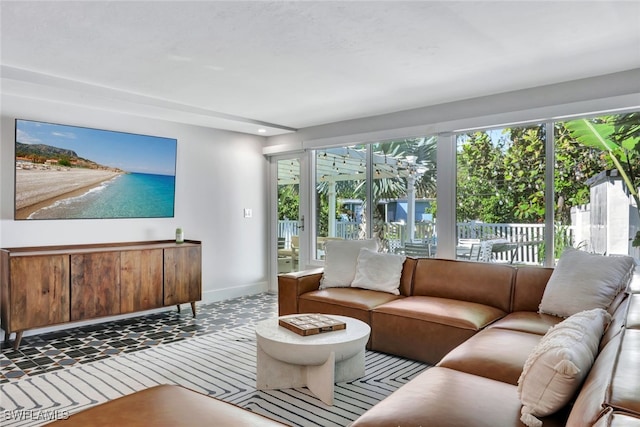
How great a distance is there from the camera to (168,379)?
9.82 feet

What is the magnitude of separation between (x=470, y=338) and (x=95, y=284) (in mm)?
3350

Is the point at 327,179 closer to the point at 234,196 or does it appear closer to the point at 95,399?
the point at 234,196

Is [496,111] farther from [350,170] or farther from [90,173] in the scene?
[90,173]

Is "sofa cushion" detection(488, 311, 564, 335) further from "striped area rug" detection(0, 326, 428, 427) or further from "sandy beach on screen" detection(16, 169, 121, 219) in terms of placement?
"sandy beach on screen" detection(16, 169, 121, 219)

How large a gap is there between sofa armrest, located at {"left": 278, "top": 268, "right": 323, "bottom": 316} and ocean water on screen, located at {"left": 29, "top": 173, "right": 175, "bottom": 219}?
180cm

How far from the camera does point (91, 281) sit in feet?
13.1

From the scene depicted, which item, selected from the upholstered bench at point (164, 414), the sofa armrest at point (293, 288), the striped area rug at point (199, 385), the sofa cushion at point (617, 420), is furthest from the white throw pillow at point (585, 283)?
the upholstered bench at point (164, 414)

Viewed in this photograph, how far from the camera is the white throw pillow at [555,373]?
54.7 inches

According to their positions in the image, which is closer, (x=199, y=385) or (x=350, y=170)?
(x=199, y=385)

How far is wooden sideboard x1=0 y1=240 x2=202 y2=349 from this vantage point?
3.61m

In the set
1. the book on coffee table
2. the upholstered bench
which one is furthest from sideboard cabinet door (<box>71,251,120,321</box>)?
the upholstered bench

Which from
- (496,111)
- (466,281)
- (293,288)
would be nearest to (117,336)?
(293,288)

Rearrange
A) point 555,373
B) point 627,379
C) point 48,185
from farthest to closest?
point 48,185 → point 555,373 → point 627,379

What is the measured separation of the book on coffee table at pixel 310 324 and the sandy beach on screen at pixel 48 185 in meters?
2.73
